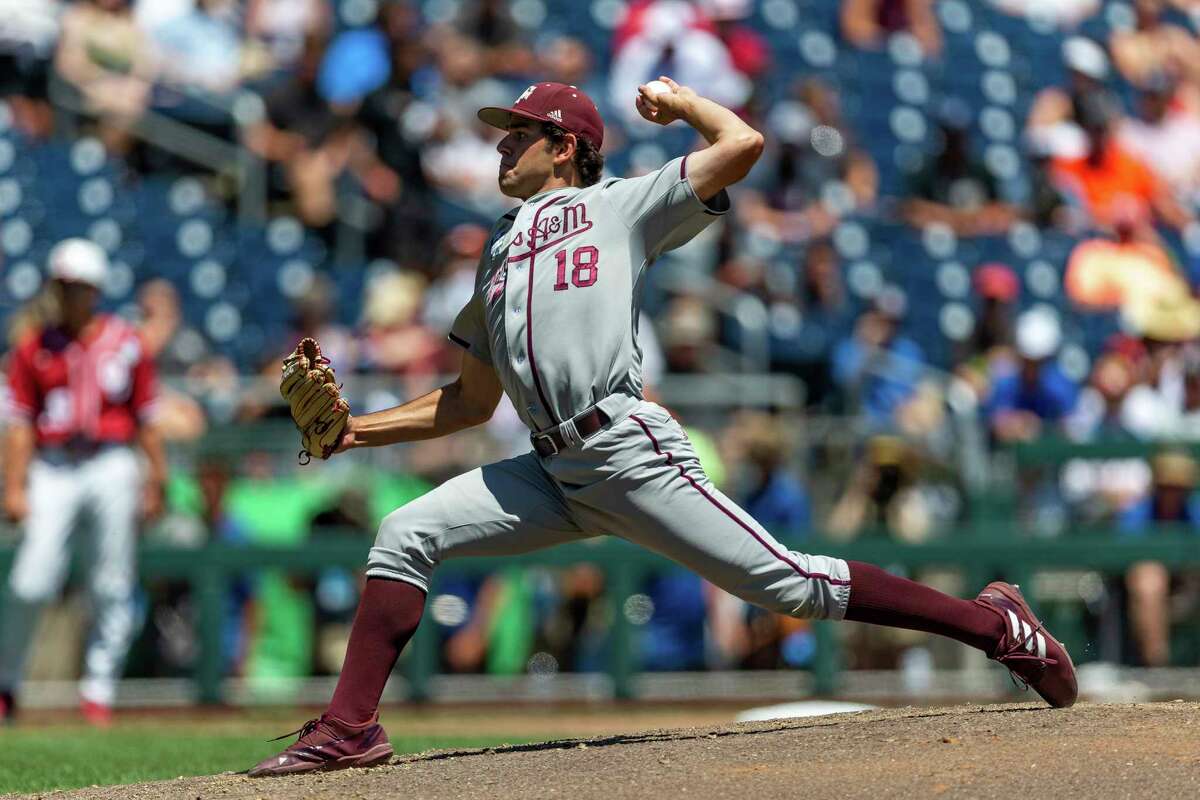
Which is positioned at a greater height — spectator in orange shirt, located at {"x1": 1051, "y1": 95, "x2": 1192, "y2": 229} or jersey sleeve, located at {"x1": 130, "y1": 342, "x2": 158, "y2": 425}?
spectator in orange shirt, located at {"x1": 1051, "y1": 95, "x2": 1192, "y2": 229}

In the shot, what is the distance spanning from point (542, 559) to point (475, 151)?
359cm

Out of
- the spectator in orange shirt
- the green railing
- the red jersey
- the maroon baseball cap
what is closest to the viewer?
the maroon baseball cap

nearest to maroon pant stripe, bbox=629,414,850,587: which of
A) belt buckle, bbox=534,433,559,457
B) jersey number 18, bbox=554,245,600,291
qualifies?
belt buckle, bbox=534,433,559,457

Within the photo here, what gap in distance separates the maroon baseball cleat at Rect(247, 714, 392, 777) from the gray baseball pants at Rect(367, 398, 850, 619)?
0.41m

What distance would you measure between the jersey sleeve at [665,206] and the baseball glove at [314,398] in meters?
0.91

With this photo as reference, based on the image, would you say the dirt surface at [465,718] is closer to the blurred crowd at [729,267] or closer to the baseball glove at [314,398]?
the blurred crowd at [729,267]

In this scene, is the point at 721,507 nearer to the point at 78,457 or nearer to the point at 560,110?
the point at 560,110

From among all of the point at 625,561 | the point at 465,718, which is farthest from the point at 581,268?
the point at 625,561

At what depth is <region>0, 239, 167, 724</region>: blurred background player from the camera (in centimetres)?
907

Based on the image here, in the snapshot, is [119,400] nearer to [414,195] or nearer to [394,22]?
[414,195]

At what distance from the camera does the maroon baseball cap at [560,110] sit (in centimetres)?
503

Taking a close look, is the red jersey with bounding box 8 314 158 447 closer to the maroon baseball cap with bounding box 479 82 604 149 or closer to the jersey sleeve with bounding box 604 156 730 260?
the maroon baseball cap with bounding box 479 82 604 149

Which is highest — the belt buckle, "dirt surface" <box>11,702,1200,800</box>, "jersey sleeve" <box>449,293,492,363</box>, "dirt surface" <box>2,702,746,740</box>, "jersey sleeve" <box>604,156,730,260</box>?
"jersey sleeve" <box>604,156,730,260</box>

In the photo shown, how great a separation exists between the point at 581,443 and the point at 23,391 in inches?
199
